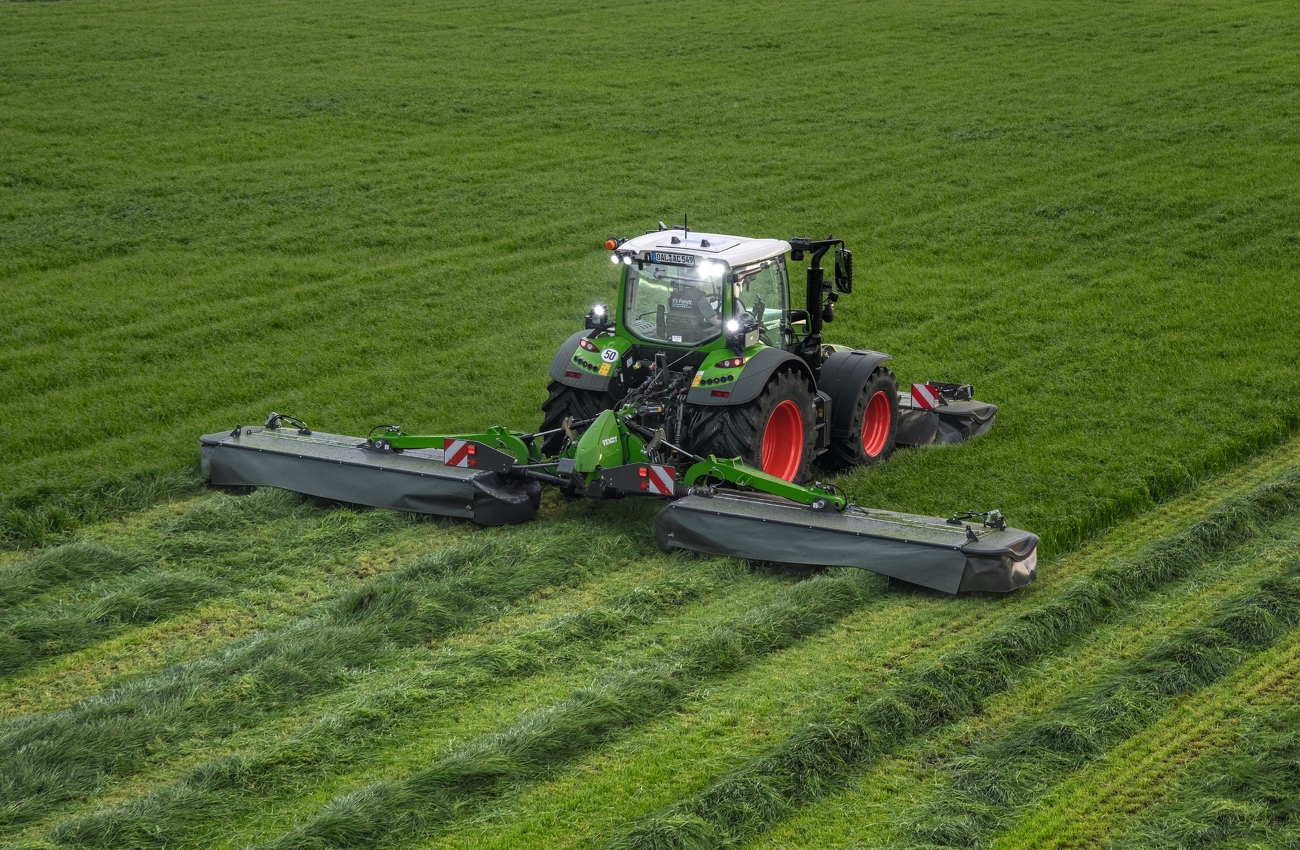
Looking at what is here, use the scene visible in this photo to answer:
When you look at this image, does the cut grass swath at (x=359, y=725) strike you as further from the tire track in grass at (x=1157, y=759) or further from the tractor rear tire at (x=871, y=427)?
the tire track in grass at (x=1157, y=759)

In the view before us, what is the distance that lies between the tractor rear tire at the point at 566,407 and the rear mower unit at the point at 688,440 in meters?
0.01

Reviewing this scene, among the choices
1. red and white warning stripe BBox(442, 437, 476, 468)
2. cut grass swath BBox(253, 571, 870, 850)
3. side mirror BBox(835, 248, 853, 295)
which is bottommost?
cut grass swath BBox(253, 571, 870, 850)

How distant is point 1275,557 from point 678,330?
4721mm

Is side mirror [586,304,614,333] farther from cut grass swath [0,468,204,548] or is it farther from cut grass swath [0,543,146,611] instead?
cut grass swath [0,543,146,611]

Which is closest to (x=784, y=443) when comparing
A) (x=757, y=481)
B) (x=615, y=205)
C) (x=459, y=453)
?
(x=757, y=481)

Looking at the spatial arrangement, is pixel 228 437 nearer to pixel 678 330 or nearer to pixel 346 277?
pixel 678 330

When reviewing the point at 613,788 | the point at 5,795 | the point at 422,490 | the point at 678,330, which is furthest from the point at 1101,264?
the point at 5,795

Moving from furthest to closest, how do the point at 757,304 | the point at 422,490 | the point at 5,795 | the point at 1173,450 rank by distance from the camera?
1. the point at 1173,450
2. the point at 757,304
3. the point at 422,490
4. the point at 5,795

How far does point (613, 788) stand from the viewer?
656 cm

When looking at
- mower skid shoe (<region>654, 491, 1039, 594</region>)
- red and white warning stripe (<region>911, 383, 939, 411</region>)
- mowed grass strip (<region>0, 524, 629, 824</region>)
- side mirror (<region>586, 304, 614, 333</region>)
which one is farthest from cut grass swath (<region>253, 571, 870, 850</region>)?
red and white warning stripe (<region>911, 383, 939, 411</region>)

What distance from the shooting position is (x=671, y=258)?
34.8ft

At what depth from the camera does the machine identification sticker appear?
34.7 ft

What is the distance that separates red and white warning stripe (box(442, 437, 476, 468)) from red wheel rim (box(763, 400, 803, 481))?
2330 millimetres

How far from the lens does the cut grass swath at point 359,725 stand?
6.05m
